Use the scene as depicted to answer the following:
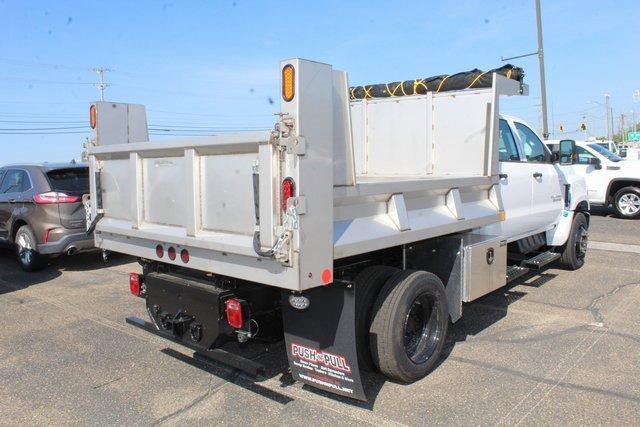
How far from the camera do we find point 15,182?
8.73m

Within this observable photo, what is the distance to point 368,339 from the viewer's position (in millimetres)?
3805

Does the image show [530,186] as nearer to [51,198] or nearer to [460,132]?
[460,132]

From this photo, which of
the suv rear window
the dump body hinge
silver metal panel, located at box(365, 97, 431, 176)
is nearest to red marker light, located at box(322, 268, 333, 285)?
the dump body hinge

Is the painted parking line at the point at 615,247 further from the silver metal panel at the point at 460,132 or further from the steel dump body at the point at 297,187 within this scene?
the silver metal panel at the point at 460,132

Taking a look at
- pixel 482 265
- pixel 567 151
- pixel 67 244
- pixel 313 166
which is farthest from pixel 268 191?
pixel 67 244

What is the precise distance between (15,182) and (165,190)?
20.2 ft

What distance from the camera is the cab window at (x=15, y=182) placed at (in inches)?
333

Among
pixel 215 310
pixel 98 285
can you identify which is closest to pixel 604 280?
pixel 215 310

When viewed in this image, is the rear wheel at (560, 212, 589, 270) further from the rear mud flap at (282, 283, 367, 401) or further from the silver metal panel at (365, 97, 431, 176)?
the rear mud flap at (282, 283, 367, 401)

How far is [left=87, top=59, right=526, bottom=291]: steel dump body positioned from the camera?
3027 millimetres

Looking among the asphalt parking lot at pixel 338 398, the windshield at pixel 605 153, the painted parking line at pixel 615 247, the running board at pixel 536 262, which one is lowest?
the asphalt parking lot at pixel 338 398

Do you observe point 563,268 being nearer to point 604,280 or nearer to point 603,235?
point 604,280

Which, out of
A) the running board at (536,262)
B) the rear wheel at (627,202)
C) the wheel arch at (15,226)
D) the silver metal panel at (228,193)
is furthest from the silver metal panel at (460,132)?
the rear wheel at (627,202)

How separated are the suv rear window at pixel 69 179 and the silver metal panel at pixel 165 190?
190 inches
